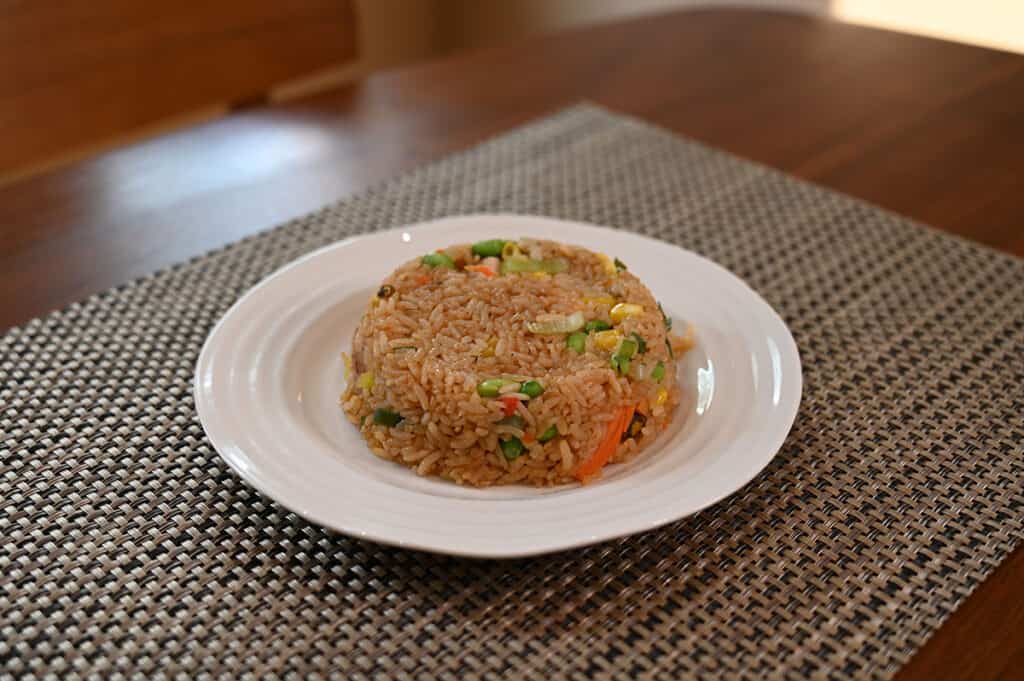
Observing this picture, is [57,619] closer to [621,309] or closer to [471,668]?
[471,668]

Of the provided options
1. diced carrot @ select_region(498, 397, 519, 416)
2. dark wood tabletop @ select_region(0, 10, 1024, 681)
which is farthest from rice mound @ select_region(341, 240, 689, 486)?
dark wood tabletop @ select_region(0, 10, 1024, 681)

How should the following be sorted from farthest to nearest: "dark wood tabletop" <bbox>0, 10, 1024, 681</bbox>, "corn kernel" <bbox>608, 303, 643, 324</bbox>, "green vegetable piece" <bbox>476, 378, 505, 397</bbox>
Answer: "dark wood tabletop" <bbox>0, 10, 1024, 681</bbox>, "corn kernel" <bbox>608, 303, 643, 324</bbox>, "green vegetable piece" <bbox>476, 378, 505, 397</bbox>

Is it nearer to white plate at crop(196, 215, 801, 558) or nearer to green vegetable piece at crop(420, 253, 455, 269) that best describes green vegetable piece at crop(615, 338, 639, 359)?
white plate at crop(196, 215, 801, 558)

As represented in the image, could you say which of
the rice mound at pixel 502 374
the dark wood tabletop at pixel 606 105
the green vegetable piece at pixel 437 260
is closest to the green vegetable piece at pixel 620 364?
the rice mound at pixel 502 374

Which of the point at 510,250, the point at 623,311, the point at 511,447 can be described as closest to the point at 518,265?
the point at 510,250

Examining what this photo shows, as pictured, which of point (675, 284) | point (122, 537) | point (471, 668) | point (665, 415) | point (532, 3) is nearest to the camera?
point (471, 668)

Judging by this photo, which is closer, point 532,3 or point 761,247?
point 761,247

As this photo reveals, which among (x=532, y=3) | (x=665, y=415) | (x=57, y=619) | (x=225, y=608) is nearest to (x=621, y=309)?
(x=665, y=415)
